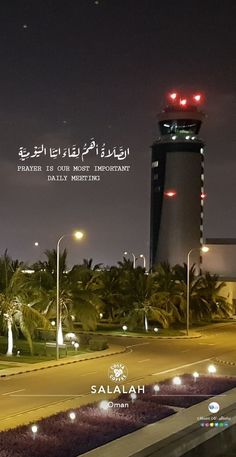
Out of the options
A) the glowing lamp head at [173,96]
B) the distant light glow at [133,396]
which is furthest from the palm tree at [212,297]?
the distant light glow at [133,396]

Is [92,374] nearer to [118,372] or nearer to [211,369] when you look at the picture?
[118,372]

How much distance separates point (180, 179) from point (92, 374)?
69766 mm

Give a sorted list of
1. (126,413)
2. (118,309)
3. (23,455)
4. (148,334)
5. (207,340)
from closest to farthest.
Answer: (23,455) → (126,413) → (207,340) → (148,334) → (118,309)

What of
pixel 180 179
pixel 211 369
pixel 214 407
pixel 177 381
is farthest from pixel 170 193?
pixel 214 407

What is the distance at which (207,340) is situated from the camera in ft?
144

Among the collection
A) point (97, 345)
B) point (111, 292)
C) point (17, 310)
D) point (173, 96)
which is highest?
point (173, 96)

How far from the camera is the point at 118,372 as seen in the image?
93.0 ft

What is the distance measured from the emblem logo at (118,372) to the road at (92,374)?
0.71 feet

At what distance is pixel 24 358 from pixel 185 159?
6560cm

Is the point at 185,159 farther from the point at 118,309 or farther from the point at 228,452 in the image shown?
the point at 228,452

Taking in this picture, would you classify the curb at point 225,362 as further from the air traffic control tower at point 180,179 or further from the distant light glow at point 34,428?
the air traffic control tower at point 180,179

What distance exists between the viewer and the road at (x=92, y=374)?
64.0 ft

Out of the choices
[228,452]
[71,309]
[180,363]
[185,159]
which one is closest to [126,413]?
[228,452]

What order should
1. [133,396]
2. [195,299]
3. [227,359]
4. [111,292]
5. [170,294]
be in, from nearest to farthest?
[133,396]
[227,359]
[170,294]
[111,292]
[195,299]
